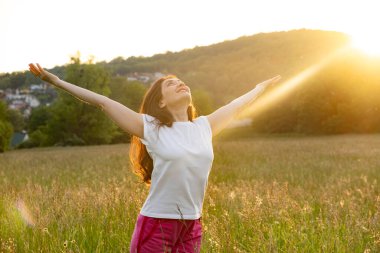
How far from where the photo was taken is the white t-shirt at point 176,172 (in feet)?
10.00

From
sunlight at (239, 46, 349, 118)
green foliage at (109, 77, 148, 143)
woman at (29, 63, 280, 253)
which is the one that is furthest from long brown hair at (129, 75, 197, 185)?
green foliage at (109, 77, 148, 143)

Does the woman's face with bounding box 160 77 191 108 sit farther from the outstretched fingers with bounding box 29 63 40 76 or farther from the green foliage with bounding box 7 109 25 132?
the green foliage with bounding box 7 109 25 132

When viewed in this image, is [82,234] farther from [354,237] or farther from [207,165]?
[354,237]

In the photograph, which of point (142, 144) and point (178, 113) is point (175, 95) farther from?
point (142, 144)

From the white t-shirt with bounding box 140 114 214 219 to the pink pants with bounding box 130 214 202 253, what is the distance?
5cm

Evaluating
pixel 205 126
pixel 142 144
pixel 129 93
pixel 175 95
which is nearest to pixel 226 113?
pixel 205 126

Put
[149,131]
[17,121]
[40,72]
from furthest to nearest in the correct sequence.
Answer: [17,121]
[40,72]
[149,131]

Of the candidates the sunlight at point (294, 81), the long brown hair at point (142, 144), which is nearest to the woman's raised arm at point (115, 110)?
the long brown hair at point (142, 144)

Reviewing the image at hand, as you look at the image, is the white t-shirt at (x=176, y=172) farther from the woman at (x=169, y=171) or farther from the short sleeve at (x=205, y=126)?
the short sleeve at (x=205, y=126)

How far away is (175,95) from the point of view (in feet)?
11.2

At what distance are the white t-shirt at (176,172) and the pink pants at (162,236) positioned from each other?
2.0 inches

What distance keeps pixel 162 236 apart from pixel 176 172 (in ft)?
1.34

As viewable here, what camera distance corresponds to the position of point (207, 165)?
125 inches

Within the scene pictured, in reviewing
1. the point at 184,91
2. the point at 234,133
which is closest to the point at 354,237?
the point at 184,91
